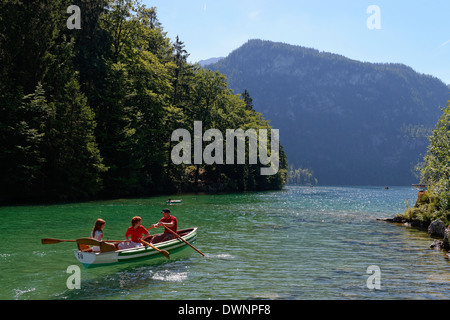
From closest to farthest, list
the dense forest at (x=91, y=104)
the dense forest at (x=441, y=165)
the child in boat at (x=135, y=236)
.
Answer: the child in boat at (x=135, y=236), the dense forest at (x=441, y=165), the dense forest at (x=91, y=104)

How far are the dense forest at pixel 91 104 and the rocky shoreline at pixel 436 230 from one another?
34.7 meters

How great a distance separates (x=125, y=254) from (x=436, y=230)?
20.8 meters

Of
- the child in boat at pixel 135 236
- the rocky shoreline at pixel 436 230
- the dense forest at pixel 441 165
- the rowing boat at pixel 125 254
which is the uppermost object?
the dense forest at pixel 441 165

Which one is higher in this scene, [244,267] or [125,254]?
[125,254]

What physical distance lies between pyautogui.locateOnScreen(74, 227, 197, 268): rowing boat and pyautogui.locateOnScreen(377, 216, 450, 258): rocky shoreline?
1297cm

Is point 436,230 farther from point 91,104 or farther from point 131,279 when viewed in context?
point 91,104

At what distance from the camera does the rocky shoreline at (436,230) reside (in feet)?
64.8

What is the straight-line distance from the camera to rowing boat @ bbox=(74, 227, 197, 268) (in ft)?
46.4

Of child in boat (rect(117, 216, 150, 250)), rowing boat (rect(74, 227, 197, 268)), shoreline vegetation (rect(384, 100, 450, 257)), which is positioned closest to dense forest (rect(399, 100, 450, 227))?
shoreline vegetation (rect(384, 100, 450, 257))

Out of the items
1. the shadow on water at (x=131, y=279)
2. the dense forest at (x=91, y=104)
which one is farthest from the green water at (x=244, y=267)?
the dense forest at (x=91, y=104)

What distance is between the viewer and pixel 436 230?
83.4 ft

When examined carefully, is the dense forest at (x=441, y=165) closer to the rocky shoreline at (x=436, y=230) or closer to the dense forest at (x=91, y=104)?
the rocky shoreline at (x=436, y=230)

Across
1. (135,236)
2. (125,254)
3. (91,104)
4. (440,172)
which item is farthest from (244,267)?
(91,104)
